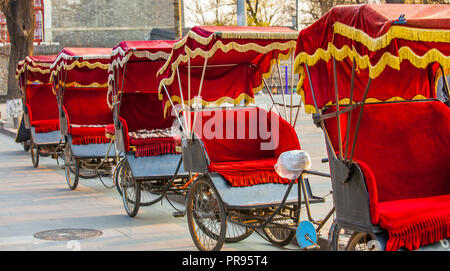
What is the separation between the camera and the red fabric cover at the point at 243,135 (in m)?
7.65

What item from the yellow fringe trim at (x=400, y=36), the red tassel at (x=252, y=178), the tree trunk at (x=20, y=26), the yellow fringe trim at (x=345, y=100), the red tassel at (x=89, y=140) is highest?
the tree trunk at (x=20, y=26)

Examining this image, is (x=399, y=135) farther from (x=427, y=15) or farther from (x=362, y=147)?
(x=427, y=15)

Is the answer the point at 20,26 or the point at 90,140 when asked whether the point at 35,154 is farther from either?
the point at 20,26

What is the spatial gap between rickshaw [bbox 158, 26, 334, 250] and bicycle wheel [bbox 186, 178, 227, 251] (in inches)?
0.4

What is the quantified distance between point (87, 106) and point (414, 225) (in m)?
9.72

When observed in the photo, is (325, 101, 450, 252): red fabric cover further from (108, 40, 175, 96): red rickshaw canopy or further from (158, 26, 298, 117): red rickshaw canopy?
(108, 40, 175, 96): red rickshaw canopy

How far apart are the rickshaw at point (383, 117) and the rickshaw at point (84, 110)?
5.78 metres

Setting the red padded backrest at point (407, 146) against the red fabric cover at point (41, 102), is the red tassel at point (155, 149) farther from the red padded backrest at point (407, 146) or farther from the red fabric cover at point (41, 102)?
the red fabric cover at point (41, 102)

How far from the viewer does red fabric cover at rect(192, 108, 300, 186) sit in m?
7.65

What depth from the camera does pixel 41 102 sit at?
15859mm

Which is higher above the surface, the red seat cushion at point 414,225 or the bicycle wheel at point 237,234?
the red seat cushion at point 414,225

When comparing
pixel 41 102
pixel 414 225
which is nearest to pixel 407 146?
pixel 414 225

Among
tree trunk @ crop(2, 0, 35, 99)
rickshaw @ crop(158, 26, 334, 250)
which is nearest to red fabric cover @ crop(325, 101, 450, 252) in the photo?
rickshaw @ crop(158, 26, 334, 250)

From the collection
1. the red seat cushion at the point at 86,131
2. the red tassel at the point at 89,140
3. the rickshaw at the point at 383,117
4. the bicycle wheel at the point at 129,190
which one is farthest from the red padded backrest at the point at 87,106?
the rickshaw at the point at 383,117
